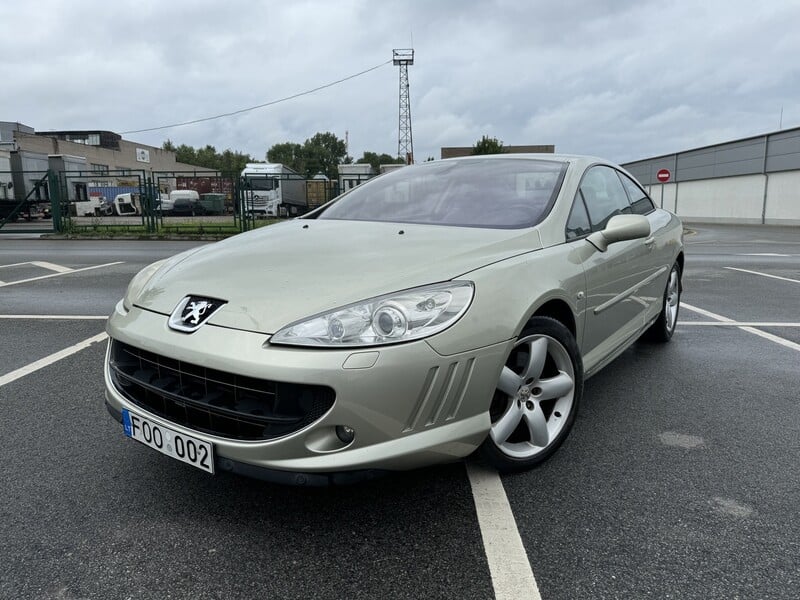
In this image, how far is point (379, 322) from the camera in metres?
2.08

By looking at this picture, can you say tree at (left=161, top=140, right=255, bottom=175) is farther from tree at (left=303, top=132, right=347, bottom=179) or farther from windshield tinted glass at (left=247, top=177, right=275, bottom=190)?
windshield tinted glass at (left=247, top=177, right=275, bottom=190)

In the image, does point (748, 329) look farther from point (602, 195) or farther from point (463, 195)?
point (463, 195)

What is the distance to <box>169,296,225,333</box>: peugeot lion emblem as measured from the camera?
7.34 ft

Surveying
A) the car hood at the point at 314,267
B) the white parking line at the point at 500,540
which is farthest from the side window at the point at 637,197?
the white parking line at the point at 500,540

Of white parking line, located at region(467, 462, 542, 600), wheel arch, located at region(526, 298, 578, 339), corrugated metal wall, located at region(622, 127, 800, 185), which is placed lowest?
white parking line, located at region(467, 462, 542, 600)

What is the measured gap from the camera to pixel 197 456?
2.16 m

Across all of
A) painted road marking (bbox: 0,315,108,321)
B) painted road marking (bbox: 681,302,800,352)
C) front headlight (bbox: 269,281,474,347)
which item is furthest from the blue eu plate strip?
painted road marking (bbox: 681,302,800,352)

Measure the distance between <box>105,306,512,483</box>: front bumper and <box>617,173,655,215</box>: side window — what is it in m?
2.69

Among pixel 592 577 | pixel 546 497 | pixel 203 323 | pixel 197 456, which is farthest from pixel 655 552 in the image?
pixel 203 323

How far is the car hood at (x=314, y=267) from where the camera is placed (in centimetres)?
218

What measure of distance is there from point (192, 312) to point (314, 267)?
50 cm

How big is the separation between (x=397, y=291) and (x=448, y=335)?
246 mm

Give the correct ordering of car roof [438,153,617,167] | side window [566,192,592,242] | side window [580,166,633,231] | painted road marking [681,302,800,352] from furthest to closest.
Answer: painted road marking [681,302,800,352], car roof [438,153,617,167], side window [580,166,633,231], side window [566,192,592,242]

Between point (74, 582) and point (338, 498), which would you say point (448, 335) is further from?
point (74, 582)
